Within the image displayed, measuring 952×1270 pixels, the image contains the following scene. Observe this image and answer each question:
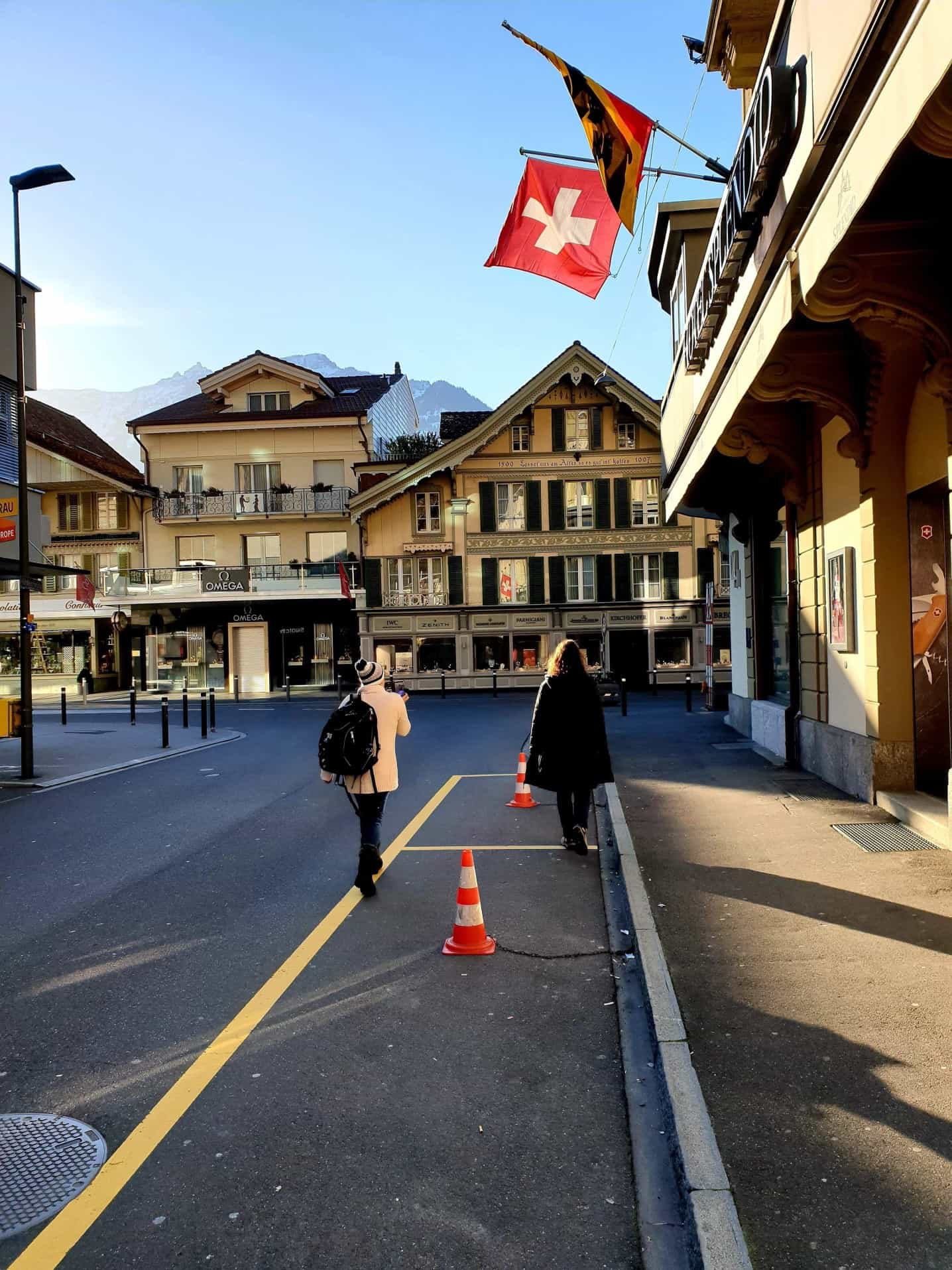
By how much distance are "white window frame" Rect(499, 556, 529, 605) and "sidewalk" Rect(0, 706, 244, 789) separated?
15.4 metres

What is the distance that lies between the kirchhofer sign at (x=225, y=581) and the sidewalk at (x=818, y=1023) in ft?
112

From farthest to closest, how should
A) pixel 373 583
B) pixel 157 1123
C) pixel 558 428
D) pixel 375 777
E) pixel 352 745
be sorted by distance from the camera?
pixel 373 583 < pixel 558 428 < pixel 375 777 < pixel 352 745 < pixel 157 1123

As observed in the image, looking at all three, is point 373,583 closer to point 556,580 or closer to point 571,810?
point 556,580

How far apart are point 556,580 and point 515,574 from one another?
1706 mm

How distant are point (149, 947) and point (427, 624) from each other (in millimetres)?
33290

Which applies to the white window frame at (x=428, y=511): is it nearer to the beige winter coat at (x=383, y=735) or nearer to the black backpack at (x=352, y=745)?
the beige winter coat at (x=383, y=735)

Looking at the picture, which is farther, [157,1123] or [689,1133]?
[157,1123]

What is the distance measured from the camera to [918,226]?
19.1 feet

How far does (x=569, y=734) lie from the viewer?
8031 millimetres

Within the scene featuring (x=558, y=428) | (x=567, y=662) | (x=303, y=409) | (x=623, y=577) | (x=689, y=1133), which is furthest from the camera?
(x=303, y=409)

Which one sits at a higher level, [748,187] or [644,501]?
[644,501]

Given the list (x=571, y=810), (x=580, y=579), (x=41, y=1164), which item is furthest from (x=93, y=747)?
(x=580, y=579)

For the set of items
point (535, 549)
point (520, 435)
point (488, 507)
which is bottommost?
point (535, 549)

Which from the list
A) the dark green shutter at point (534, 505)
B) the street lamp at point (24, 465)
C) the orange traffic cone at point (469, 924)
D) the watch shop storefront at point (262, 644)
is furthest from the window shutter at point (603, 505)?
the orange traffic cone at point (469, 924)
